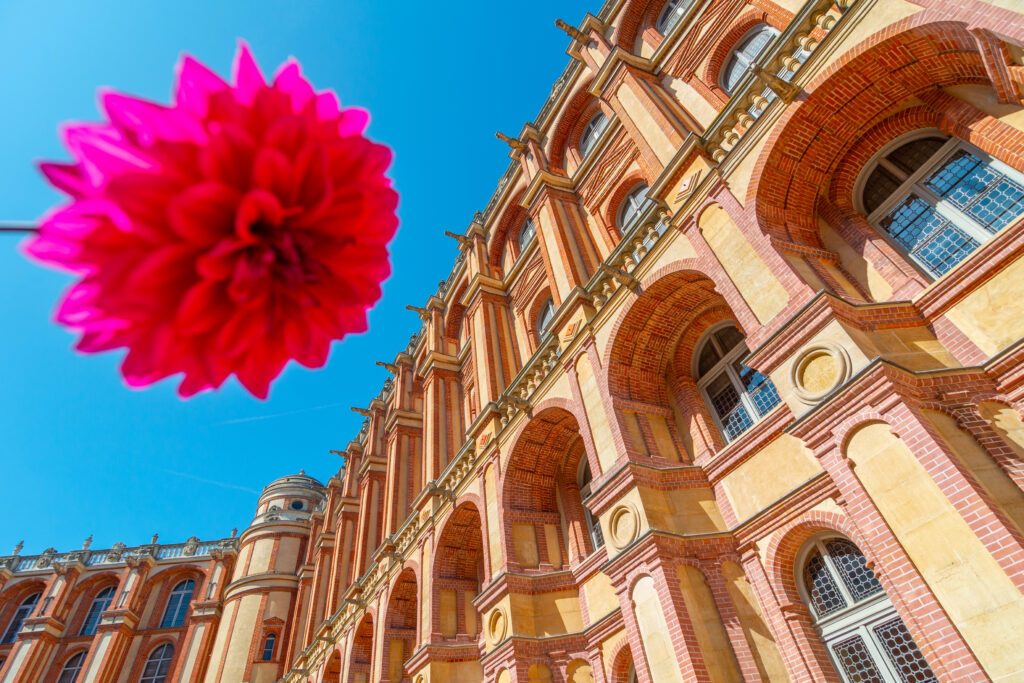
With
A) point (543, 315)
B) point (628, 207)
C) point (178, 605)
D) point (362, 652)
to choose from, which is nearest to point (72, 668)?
point (178, 605)

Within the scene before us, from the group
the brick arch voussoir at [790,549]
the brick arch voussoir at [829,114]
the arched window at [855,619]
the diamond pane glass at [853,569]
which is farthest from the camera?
the brick arch voussoir at [790,549]

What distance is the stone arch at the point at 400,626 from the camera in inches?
574

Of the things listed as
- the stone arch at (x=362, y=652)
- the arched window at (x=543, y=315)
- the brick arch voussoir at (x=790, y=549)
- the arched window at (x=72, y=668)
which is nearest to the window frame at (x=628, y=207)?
the arched window at (x=543, y=315)

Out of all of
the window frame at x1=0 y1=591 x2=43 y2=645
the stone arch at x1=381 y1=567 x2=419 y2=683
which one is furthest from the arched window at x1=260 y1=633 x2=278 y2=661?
the window frame at x1=0 y1=591 x2=43 y2=645

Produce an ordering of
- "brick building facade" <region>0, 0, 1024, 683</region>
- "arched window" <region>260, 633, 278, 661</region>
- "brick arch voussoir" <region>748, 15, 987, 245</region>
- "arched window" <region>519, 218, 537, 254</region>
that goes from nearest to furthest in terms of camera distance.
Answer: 1. "brick building facade" <region>0, 0, 1024, 683</region>
2. "brick arch voussoir" <region>748, 15, 987, 245</region>
3. "arched window" <region>519, 218, 537, 254</region>
4. "arched window" <region>260, 633, 278, 661</region>

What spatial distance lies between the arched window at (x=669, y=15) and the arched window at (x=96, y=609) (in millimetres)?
40346

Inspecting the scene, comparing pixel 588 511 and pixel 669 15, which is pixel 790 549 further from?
pixel 669 15

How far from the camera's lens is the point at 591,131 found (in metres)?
17.3

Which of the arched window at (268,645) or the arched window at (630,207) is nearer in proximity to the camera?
the arched window at (630,207)

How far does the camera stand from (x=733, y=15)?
12.4m

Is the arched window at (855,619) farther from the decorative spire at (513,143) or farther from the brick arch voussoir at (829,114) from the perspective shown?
the decorative spire at (513,143)

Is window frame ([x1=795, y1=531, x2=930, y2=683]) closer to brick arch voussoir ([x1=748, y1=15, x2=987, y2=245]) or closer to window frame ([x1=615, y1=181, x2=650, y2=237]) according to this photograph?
brick arch voussoir ([x1=748, y1=15, x2=987, y2=245])

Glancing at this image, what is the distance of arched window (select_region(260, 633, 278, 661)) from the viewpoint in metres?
26.5

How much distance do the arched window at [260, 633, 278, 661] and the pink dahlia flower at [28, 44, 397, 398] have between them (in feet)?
99.6
